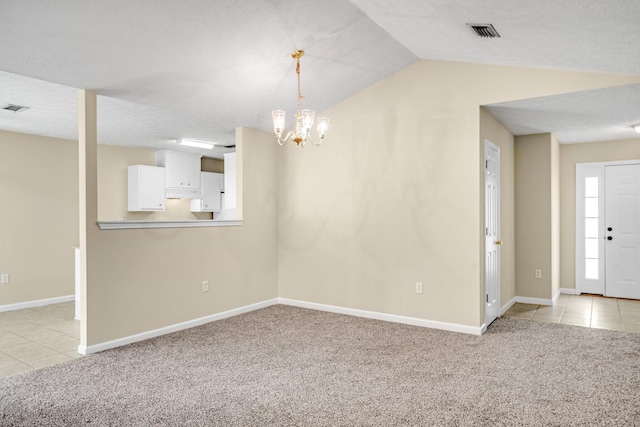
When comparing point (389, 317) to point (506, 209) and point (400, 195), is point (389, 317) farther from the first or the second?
point (506, 209)

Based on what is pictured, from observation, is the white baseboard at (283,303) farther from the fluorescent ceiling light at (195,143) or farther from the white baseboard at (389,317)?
→ the fluorescent ceiling light at (195,143)

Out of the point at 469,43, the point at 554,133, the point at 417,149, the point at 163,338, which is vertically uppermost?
the point at 469,43

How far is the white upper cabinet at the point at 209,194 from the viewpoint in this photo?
7.84 metres

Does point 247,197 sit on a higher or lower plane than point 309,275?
higher

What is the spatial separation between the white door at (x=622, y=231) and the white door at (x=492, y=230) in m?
2.39

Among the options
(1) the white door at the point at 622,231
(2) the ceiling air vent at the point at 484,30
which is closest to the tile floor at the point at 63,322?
(1) the white door at the point at 622,231

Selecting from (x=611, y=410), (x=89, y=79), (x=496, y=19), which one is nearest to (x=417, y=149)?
(x=496, y=19)

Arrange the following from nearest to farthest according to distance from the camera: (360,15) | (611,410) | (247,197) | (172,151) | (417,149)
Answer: (611,410) < (360,15) < (417,149) < (247,197) < (172,151)

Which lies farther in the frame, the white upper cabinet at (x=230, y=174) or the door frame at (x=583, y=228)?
the white upper cabinet at (x=230, y=174)

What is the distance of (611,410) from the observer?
270 centimetres

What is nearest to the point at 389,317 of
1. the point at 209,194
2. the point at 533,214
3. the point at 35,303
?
the point at 533,214

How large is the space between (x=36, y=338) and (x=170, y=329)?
1.33 meters

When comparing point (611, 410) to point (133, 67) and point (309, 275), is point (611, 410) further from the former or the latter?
point (133, 67)

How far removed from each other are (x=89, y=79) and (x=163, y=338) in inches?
100
